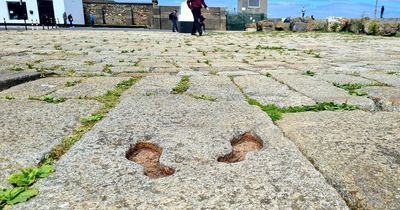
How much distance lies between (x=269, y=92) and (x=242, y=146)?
1.31 m

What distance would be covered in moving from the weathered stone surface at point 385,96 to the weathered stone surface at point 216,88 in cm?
100

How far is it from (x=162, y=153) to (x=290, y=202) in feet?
1.95

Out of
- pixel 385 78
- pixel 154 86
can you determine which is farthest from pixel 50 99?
pixel 385 78

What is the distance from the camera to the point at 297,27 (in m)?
18.6

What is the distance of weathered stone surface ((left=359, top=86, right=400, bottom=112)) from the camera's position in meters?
2.30

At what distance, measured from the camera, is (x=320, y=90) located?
286cm

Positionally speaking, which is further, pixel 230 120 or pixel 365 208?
pixel 230 120

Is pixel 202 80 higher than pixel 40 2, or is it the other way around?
pixel 40 2

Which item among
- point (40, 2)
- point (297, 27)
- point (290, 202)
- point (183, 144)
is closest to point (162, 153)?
point (183, 144)

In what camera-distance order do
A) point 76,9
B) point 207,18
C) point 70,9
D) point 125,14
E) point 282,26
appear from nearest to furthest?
1. point 282,26
2. point 207,18
3. point 125,14
4. point 70,9
5. point 76,9

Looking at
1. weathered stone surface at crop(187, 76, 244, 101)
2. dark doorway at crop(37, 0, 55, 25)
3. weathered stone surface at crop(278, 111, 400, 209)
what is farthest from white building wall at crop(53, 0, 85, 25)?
weathered stone surface at crop(278, 111, 400, 209)

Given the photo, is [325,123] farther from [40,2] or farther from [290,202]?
[40,2]

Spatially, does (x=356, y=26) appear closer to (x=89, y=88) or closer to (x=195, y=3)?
(x=195, y=3)

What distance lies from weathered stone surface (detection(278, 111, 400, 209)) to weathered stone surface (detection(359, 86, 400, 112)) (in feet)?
0.92
